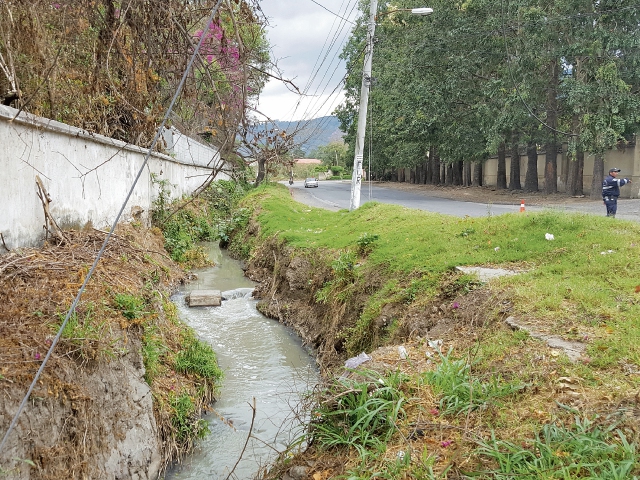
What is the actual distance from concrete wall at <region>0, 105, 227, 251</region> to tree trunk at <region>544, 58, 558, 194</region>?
17.8 meters

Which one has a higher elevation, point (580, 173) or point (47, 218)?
point (580, 173)

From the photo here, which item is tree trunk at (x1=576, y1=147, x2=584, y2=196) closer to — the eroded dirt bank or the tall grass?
the eroded dirt bank

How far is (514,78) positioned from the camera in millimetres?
21734

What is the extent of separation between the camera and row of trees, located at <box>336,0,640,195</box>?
1881 cm

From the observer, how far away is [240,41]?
414 cm

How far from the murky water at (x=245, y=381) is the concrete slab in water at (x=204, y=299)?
123mm

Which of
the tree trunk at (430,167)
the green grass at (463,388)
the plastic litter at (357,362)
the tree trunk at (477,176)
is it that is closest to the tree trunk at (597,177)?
the tree trunk at (477,176)

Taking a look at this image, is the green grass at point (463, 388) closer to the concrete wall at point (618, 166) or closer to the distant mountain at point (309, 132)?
the distant mountain at point (309, 132)

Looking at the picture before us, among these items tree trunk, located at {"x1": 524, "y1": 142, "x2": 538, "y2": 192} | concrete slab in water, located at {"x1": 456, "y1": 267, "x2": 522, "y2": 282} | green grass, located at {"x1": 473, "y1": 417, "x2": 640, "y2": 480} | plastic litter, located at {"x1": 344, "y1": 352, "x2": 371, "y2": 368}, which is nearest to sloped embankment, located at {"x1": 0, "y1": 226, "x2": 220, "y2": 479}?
plastic litter, located at {"x1": 344, "y1": 352, "x2": 371, "y2": 368}

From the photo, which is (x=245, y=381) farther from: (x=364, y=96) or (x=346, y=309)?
(x=364, y=96)

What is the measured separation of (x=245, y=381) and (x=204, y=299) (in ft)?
12.0

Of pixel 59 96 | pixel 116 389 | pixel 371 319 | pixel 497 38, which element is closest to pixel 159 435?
pixel 116 389

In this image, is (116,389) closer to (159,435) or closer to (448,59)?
(159,435)

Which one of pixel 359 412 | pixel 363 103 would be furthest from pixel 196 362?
pixel 363 103
